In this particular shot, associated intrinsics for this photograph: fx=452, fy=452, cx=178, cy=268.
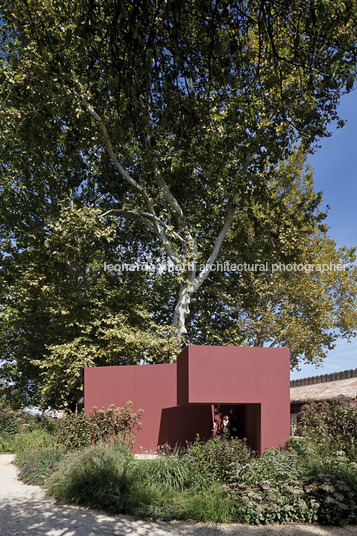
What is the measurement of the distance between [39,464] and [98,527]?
4125 millimetres

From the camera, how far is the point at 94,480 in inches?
305

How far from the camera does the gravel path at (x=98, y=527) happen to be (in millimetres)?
6113

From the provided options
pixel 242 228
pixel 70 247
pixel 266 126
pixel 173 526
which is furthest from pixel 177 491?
pixel 242 228

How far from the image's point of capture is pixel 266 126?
15312 mm

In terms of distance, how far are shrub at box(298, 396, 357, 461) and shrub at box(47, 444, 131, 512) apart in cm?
397

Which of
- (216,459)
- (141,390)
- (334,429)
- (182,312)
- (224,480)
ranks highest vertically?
(182,312)

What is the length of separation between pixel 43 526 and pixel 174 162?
45.0ft

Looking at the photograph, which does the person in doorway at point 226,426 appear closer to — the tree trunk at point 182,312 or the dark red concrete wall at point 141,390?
the dark red concrete wall at point 141,390

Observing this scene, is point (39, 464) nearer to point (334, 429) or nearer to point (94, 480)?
point (94, 480)

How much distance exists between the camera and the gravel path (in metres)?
6.11

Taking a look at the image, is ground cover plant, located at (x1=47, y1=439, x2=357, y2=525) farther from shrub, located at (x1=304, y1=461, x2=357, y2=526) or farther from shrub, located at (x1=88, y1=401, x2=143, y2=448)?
shrub, located at (x1=88, y1=401, x2=143, y2=448)

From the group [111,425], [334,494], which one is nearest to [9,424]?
[111,425]

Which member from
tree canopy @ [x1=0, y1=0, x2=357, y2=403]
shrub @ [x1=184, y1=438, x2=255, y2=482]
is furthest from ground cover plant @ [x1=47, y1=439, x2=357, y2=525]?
tree canopy @ [x1=0, y1=0, x2=357, y2=403]

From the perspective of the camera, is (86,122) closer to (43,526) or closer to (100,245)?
(100,245)
